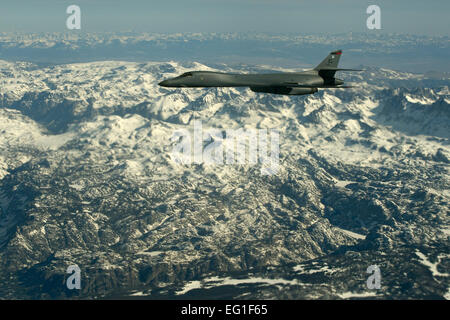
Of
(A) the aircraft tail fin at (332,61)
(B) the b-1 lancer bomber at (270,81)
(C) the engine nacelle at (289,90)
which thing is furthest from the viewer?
(A) the aircraft tail fin at (332,61)

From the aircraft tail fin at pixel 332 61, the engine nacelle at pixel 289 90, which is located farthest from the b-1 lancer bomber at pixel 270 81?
the aircraft tail fin at pixel 332 61

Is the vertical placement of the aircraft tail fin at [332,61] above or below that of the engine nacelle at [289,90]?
above

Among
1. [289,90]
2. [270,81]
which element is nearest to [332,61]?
[289,90]

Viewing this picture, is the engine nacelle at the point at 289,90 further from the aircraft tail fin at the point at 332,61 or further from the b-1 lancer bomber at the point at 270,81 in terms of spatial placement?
the aircraft tail fin at the point at 332,61

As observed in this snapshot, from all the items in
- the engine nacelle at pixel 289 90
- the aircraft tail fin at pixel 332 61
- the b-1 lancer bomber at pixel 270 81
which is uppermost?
the aircraft tail fin at pixel 332 61

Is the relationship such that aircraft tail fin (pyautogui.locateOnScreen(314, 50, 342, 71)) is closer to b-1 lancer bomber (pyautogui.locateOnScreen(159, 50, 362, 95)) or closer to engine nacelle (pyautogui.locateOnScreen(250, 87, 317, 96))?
b-1 lancer bomber (pyautogui.locateOnScreen(159, 50, 362, 95))

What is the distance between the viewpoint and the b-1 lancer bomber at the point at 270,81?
7975 centimetres

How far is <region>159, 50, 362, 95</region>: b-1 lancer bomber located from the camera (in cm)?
7975
